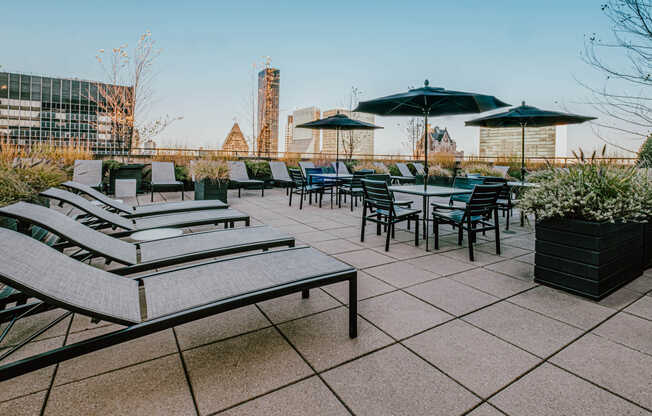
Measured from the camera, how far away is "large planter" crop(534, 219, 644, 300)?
2.54 meters

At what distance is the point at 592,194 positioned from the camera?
8.45 feet

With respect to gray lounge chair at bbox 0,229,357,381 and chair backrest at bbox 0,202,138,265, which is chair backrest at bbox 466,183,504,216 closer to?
gray lounge chair at bbox 0,229,357,381

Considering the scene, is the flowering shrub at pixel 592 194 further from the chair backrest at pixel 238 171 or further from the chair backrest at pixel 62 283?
the chair backrest at pixel 238 171

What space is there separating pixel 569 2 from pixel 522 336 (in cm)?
864

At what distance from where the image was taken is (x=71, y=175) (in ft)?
26.0

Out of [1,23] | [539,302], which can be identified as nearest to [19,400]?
[539,302]

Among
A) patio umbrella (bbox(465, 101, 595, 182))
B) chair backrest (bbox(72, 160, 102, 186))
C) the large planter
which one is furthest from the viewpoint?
chair backrest (bbox(72, 160, 102, 186))

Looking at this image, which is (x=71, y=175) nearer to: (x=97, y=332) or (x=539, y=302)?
(x=97, y=332)

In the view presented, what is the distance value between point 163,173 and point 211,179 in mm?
2656

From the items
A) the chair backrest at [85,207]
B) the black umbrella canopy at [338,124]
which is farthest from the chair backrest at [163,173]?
the chair backrest at [85,207]

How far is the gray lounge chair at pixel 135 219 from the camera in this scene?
3049mm

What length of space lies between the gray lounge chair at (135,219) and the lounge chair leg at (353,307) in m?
2.03

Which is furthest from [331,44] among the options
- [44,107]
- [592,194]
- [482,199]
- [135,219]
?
[44,107]

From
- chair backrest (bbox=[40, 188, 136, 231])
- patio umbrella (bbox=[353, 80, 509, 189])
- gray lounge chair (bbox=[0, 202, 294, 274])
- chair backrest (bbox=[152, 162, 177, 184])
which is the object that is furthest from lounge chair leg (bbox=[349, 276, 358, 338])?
chair backrest (bbox=[152, 162, 177, 184])
